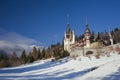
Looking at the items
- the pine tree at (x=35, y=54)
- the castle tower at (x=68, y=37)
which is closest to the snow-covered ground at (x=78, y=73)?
the pine tree at (x=35, y=54)

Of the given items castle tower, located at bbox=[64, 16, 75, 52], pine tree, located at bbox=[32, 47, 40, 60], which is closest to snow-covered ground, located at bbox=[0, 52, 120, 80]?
pine tree, located at bbox=[32, 47, 40, 60]

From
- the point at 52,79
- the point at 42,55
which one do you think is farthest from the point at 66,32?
the point at 52,79

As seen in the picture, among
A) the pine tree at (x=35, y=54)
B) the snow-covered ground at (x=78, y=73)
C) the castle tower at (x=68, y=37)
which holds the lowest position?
the snow-covered ground at (x=78, y=73)

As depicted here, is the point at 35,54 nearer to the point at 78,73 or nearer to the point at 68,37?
the point at 68,37

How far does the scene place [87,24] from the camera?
66938 mm

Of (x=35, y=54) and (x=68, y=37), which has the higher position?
(x=68, y=37)

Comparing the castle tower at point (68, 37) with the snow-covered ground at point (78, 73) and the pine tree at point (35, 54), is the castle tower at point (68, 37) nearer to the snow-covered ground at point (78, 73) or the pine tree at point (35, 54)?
the pine tree at point (35, 54)

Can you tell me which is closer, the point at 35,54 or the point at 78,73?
the point at 78,73

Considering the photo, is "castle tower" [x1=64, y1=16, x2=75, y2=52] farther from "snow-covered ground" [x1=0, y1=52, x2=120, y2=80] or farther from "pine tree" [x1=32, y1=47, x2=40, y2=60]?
"snow-covered ground" [x1=0, y1=52, x2=120, y2=80]

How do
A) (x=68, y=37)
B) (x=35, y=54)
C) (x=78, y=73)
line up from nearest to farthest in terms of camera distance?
(x=78, y=73) < (x=35, y=54) < (x=68, y=37)

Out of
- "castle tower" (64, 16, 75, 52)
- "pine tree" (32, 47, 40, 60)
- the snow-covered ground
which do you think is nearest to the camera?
the snow-covered ground

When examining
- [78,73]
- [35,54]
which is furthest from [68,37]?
[78,73]

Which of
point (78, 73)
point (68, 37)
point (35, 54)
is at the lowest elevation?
point (78, 73)

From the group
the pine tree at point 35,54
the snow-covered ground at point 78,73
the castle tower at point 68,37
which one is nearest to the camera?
the snow-covered ground at point 78,73
